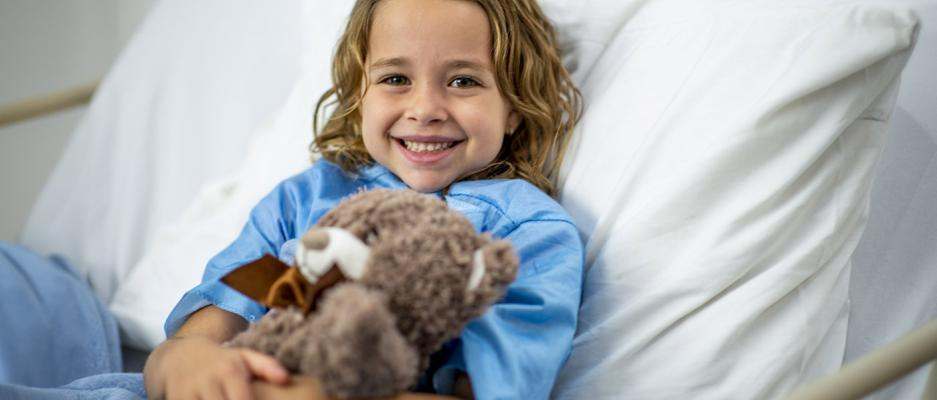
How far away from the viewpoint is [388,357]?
21.2 inches

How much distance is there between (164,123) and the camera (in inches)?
57.2

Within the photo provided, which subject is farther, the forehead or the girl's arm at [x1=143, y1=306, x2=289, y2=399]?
the forehead

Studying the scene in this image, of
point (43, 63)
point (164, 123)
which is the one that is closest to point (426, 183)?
point (164, 123)

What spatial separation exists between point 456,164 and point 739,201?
1.03 feet

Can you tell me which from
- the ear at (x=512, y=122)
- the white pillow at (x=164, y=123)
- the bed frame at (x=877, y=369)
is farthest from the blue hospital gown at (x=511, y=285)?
the white pillow at (x=164, y=123)

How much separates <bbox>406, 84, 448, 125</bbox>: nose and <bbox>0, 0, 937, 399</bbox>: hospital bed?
0.18 metres

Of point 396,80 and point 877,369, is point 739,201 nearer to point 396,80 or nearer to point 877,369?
point 877,369

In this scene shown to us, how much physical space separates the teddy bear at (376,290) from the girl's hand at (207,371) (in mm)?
14

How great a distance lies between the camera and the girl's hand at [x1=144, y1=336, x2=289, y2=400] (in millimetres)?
627

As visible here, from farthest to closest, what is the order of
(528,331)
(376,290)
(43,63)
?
1. (43,63)
2. (528,331)
3. (376,290)

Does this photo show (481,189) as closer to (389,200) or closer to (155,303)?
(389,200)

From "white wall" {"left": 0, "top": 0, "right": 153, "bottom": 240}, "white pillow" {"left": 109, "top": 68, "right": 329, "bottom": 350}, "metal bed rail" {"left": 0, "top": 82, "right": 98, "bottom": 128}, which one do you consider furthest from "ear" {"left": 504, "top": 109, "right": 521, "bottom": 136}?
"white wall" {"left": 0, "top": 0, "right": 153, "bottom": 240}

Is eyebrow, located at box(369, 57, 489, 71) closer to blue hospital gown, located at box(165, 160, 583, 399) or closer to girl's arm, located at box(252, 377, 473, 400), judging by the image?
blue hospital gown, located at box(165, 160, 583, 399)

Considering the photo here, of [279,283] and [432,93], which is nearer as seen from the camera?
[279,283]
